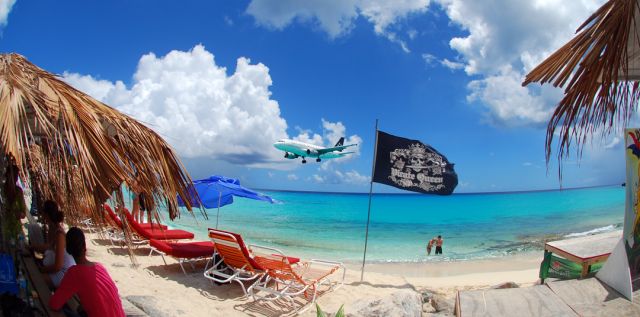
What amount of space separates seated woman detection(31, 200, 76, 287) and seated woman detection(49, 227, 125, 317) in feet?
3.86

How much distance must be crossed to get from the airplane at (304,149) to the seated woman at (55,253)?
32.3m

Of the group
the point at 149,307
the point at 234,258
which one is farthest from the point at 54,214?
the point at 234,258

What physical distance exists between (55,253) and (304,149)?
34.3m

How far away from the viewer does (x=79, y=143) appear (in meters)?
2.56

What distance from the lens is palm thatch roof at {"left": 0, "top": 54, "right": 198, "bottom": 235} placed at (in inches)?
98.5

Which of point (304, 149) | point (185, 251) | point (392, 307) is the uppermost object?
point (304, 149)

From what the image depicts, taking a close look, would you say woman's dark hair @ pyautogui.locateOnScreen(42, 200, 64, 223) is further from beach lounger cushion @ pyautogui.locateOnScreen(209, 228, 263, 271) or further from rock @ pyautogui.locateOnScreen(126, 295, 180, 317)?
beach lounger cushion @ pyautogui.locateOnScreen(209, 228, 263, 271)

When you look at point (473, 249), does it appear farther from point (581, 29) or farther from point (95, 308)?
point (95, 308)

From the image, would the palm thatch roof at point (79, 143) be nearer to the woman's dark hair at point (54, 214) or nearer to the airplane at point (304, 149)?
the woman's dark hair at point (54, 214)

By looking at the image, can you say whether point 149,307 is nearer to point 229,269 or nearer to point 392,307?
point 229,269

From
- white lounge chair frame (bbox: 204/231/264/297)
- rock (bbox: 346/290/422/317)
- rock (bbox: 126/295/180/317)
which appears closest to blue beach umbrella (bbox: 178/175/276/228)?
white lounge chair frame (bbox: 204/231/264/297)

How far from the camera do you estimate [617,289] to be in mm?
4039

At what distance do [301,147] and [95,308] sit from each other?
35138mm

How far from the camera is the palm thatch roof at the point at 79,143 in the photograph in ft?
8.21
